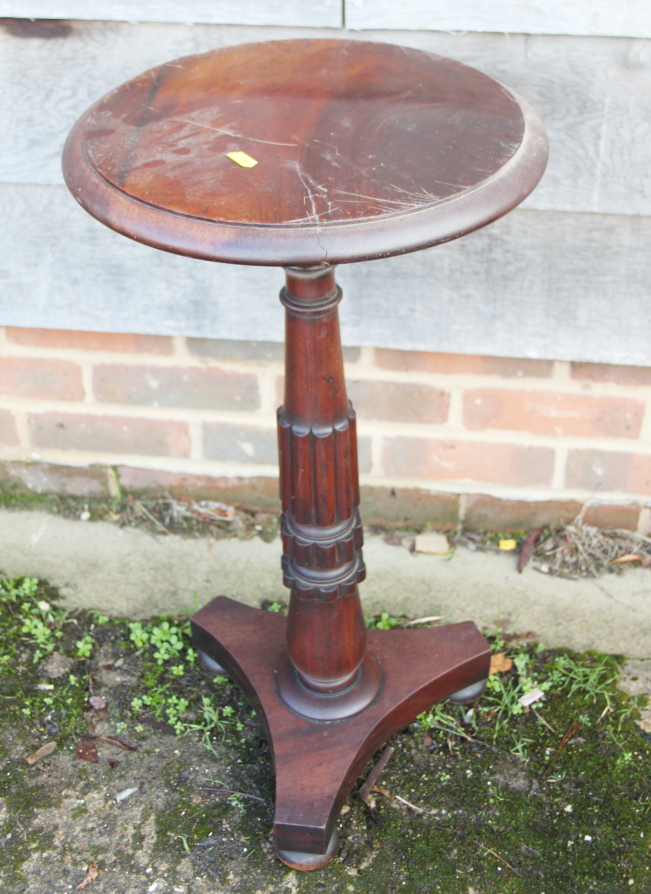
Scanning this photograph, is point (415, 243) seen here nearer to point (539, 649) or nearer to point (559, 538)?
point (539, 649)

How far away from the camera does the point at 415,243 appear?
3.23 ft

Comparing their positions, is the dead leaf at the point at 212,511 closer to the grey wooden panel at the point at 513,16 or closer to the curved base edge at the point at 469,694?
the curved base edge at the point at 469,694

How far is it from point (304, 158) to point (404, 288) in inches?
30.8

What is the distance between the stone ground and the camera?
1408mm

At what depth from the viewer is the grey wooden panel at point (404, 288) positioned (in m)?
1.75

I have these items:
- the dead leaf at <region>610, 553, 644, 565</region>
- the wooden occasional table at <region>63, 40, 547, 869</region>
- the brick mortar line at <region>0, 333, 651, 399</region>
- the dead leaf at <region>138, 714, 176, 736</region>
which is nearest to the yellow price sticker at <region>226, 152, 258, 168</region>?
the wooden occasional table at <region>63, 40, 547, 869</region>

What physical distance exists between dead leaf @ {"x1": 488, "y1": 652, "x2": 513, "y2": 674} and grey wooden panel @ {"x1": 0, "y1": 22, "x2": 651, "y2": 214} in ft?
3.15

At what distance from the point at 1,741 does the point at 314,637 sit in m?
0.67

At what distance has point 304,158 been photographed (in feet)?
3.50

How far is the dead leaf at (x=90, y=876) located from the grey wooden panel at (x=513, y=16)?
1601 millimetres

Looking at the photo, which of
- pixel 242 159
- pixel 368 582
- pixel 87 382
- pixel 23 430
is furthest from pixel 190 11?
pixel 368 582

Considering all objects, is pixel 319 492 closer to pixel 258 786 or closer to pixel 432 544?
pixel 258 786

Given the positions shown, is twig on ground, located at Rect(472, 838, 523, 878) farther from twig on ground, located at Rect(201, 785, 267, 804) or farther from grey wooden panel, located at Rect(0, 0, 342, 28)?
grey wooden panel, located at Rect(0, 0, 342, 28)

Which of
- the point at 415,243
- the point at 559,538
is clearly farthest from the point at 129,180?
the point at 559,538
